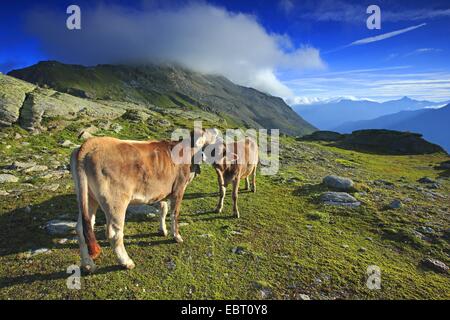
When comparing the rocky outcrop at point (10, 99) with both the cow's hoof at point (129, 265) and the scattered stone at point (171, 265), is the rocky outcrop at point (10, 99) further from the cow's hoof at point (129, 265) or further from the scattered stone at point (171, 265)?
the scattered stone at point (171, 265)

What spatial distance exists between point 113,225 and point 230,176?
7109 millimetres

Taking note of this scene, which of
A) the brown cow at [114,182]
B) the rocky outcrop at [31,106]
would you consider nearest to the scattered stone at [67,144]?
the rocky outcrop at [31,106]

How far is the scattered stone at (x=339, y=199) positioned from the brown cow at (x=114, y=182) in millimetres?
10123

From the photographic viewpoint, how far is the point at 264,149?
36.1 meters

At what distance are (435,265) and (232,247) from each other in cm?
728

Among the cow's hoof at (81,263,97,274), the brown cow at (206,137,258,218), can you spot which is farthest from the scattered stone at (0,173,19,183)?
the brown cow at (206,137,258,218)

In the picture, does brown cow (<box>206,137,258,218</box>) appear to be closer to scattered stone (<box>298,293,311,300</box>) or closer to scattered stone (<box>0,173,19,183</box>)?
scattered stone (<box>298,293,311,300</box>)

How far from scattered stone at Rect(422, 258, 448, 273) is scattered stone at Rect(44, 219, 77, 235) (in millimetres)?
12777

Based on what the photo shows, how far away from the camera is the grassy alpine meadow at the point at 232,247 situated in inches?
304

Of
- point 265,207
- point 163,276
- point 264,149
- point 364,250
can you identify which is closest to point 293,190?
point 265,207

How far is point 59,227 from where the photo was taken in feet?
32.7

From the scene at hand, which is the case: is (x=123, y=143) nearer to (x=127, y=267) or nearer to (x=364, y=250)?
(x=127, y=267)

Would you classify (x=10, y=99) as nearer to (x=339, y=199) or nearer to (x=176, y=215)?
(x=176, y=215)

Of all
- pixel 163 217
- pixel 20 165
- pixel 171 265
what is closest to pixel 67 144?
pixel 20 165
